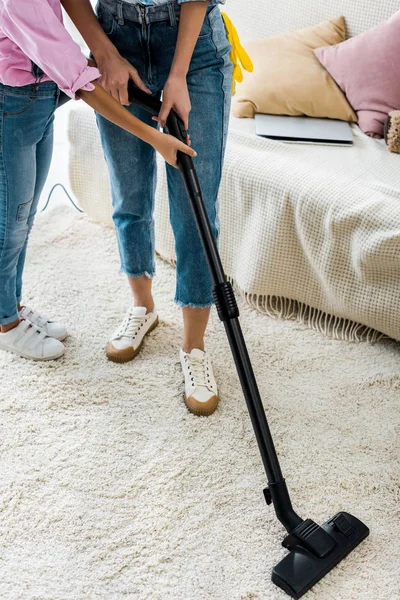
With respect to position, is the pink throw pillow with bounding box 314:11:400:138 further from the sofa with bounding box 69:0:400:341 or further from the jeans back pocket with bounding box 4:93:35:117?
the jeans back pocket with bounding box 4:93:35:117

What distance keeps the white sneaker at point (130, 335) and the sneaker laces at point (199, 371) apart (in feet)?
0.57

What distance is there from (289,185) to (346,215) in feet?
0.60

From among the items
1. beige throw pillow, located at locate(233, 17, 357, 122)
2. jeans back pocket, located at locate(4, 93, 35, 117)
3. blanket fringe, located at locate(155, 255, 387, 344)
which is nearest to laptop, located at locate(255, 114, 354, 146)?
beige throw pillow, located at locate(233, 17, 357, 122)

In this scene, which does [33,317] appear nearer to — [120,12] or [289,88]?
[120,12]

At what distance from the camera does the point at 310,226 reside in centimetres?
184

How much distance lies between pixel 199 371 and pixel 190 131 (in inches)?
23.2

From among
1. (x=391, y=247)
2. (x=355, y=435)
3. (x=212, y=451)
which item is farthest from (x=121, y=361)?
(x=391, y=247)

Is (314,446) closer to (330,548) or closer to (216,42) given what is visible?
(330,548)

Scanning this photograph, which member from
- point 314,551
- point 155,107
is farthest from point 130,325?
point 314,551

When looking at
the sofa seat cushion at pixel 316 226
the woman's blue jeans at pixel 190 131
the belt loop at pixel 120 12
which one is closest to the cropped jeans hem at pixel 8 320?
the woman's blue jeans at pixel 190 131

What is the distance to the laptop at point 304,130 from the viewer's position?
211 centimetres

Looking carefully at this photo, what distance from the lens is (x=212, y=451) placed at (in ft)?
5.04

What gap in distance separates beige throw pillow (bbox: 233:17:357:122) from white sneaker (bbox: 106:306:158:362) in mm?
797

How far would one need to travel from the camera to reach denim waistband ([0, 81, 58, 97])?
4.52 feet
